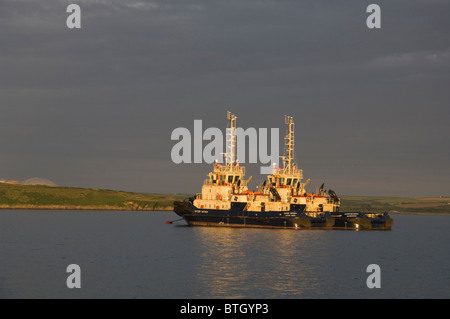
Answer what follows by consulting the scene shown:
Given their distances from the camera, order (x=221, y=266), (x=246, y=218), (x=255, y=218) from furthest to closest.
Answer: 1. (x=255, y=218)
2. (x=246, y=218)
3. (x=221, y=266)

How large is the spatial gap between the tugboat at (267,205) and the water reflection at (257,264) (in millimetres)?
5211

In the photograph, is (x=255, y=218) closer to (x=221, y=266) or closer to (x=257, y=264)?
(x=257, y=264)

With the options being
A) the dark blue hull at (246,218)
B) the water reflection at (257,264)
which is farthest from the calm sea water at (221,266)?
the dark blue hull at (246,218)

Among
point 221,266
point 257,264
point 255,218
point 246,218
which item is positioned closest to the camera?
point 221,266

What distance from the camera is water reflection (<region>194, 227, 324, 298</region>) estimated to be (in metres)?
49.2

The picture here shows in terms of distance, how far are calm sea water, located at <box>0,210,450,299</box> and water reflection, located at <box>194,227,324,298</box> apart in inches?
3.4

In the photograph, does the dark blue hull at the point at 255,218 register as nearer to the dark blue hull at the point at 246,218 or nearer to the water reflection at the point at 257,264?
the dark blue hull at the point at 246,218

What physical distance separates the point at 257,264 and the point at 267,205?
47399 mm

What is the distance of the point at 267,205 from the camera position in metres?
111

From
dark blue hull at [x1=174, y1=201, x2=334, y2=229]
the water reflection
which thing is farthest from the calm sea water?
dark blue hull at [x1=174, y1=201, x2=334, y2=229]

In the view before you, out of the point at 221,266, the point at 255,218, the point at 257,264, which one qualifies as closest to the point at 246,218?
the point at 255,218

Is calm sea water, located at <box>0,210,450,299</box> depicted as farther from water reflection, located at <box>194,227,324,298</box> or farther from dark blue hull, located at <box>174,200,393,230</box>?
dark blue hull, located at <box>174,200,393,230</box>
